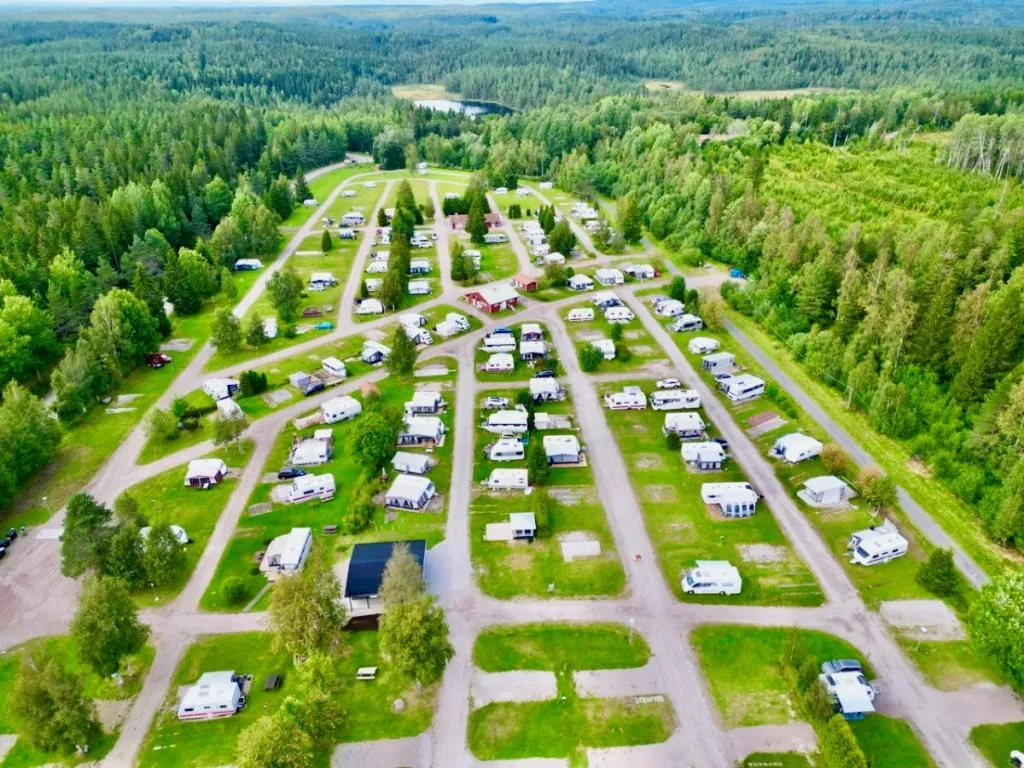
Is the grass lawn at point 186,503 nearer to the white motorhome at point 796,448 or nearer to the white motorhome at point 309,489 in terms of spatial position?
the white motorhome at point 309,489

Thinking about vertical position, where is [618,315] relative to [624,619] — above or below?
above

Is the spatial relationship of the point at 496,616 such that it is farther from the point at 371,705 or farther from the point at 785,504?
the point at 785,504

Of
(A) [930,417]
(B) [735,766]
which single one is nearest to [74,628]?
(B) [735,766]

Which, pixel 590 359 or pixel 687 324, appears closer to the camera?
pixel 590 359

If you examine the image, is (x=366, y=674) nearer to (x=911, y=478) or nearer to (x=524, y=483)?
(x=524, y=483)

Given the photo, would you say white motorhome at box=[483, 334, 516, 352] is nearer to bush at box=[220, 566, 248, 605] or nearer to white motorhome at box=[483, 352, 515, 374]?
white motorhome at box=[483, 352, 515, 374]

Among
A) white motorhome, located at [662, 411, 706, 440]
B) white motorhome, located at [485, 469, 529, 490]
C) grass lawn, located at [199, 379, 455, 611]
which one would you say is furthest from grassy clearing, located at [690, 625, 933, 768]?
white motorhome, located at [662, 411, 706, 440]

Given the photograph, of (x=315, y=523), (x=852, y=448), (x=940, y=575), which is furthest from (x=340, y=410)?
(x=940, y=575)
